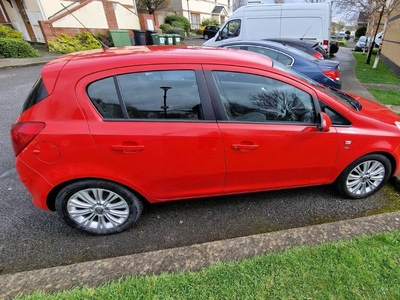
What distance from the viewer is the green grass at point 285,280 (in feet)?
5.23

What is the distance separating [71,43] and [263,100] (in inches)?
613

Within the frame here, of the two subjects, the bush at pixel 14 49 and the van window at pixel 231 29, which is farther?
the bush at pixel 14 49

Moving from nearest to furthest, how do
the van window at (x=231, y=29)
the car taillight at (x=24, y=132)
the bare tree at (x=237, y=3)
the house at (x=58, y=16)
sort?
1. the car taillight at (x=24, y=132)
2. the van window at (x=231, y=29)
3. the house at (x=58, y=16)
4. the bare tree at (x=237, y=3)

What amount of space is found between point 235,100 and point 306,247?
138 cm

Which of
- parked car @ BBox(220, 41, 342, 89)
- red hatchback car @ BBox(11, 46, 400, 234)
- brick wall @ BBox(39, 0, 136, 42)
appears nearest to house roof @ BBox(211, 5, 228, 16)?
brick wall @ BBox(39, 0, 136, 42)

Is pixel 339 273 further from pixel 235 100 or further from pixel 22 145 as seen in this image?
pixel 22 145

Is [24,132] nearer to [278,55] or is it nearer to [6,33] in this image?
[278,55]

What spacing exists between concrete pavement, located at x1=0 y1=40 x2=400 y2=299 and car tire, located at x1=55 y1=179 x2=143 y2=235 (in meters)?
0.48

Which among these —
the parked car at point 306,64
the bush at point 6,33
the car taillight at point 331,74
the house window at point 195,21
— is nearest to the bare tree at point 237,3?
the house window at point 195,21

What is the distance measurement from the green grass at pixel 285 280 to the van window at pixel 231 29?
10479 mm

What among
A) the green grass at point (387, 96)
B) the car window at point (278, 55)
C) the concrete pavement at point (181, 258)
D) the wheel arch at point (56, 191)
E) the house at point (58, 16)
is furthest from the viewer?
the house at point (58, 16)

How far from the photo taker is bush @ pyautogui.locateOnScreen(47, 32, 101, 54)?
13.8 meters

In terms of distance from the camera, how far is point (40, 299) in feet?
5.11

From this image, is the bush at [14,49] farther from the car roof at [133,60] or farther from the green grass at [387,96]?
the green grass at [387,96]
